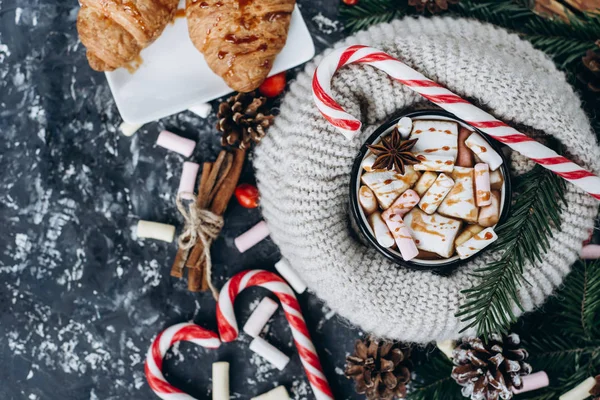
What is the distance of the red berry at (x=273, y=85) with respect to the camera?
1.41 m

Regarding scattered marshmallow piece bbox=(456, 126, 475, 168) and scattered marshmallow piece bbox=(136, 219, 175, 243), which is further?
scattered marshmallow piece bbox=(136, 219, 175, 243)

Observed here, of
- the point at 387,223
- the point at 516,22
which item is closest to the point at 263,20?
the point at 387,223

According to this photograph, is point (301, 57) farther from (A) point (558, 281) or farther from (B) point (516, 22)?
(A) point (558, 281)

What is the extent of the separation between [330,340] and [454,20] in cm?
85

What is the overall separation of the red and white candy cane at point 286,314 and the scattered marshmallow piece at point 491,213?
1.70 ft

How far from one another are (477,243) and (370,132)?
327 millimetres

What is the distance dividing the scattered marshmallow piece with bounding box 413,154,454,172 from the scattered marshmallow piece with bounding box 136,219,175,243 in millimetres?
648

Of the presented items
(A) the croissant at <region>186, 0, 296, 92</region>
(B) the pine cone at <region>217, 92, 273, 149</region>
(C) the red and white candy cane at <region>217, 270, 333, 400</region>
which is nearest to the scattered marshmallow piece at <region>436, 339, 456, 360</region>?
(C) the red and white candy cane at <region>217, 270, 333, 400</region>

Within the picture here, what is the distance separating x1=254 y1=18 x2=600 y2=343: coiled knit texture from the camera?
115 cm

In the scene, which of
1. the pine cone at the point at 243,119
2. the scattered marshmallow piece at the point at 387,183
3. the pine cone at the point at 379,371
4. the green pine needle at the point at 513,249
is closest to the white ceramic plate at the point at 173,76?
the pine cone at the point at 243,119

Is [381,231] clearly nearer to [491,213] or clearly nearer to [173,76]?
[491,213]

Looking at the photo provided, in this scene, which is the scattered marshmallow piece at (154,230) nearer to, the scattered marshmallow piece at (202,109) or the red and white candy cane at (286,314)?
the red and white candy cane at (286,314)

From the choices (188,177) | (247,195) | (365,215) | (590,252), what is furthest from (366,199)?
(590,252)

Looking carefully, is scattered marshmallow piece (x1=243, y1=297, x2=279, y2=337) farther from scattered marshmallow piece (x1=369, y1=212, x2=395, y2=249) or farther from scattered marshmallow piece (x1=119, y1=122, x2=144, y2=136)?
scattered marshmallow piece (x1=119, y1=122, x2=144, y2=136)
